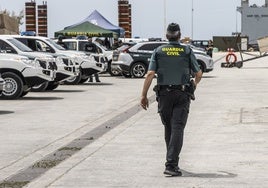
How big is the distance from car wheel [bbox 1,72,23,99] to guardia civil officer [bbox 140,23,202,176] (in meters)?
11.6

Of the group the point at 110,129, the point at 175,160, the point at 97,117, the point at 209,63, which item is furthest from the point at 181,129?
the point at 209,63

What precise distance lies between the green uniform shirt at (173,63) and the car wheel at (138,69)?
77.0 ft

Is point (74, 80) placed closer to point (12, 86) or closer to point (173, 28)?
point (12, 86)

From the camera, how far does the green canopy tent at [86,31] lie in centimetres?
4238

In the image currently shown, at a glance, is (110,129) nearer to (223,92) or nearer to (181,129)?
(181,129)

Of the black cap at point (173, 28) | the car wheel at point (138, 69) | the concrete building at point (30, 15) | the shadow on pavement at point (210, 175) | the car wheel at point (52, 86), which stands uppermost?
the concrete building at point (30, 15)

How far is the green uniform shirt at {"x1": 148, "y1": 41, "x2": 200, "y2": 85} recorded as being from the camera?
8.26 metres

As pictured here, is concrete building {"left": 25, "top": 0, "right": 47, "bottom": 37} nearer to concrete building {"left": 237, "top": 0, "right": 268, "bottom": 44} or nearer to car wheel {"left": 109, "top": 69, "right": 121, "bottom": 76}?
car wheel {"left": 109, "top": 69, "right": 121, "bottom": 76}

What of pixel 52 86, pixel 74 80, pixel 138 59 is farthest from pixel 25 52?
pixel 138 59

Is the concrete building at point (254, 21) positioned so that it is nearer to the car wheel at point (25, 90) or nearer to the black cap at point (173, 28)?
the car wheel at point (25, 90)

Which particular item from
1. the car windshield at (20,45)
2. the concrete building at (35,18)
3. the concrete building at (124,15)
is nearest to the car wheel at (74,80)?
the car windshield at (20,45)

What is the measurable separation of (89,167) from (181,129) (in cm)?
139

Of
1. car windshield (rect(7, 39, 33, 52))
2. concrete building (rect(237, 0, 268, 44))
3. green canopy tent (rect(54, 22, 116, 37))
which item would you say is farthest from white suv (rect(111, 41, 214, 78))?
concrete building (rect(237, 0, 268, 44))

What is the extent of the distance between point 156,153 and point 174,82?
207 centimetres
